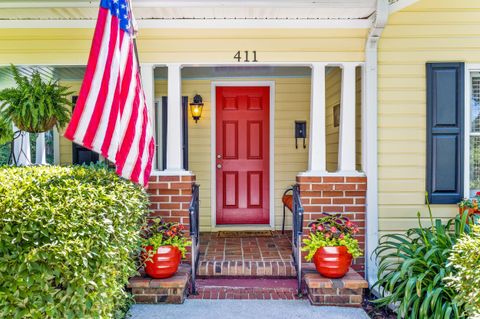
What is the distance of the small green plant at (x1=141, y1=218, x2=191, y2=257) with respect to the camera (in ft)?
11.2

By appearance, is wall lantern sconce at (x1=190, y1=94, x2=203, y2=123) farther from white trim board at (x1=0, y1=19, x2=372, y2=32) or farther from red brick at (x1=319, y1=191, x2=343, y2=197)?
red brick at (x1=319, y1=191, x2=343, y2=197)

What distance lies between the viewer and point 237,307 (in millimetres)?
3242

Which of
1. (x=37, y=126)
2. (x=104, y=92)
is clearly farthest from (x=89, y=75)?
(x=37, y=126)

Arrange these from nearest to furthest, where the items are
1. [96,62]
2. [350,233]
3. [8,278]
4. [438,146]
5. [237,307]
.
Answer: [8,278] → [96,62] → [237,307] → [350,233] → [438,146]

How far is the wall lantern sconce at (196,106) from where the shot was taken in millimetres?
5133

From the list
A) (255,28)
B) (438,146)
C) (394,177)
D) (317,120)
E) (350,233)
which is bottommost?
(350,233)

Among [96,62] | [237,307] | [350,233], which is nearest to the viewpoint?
[96,62]

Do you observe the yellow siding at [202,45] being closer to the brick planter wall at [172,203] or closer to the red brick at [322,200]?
the brick planter wall at [172,203]

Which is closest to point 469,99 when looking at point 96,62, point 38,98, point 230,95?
point 230,95

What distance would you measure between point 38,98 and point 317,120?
2513 millimetres

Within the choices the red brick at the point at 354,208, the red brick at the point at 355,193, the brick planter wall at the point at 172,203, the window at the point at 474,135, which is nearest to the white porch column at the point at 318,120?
the red brick at the point at 355,193

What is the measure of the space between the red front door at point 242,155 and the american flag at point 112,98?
2.54m

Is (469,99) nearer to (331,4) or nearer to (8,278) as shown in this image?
(331,4)

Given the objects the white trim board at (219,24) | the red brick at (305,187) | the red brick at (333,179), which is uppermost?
the white trim board at (219,24)
